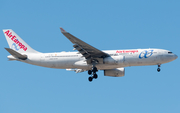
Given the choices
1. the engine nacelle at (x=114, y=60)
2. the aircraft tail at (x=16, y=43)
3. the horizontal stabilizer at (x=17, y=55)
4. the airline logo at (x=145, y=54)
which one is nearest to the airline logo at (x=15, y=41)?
the aircraft tail at (x=16, y=43)

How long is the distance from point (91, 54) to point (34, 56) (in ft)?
30.8

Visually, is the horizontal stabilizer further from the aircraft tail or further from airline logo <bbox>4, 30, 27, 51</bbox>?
airline logo <bbox>4, 30, 27, 51</bbox>

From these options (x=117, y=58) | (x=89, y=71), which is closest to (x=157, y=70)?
(x=117, y=58)

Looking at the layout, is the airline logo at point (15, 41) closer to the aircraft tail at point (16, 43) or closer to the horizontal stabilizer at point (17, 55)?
the aircraft tail at point (16, 43)

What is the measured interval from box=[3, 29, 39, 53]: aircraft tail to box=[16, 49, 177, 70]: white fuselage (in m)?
2.23

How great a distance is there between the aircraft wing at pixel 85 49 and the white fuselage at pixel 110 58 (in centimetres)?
100

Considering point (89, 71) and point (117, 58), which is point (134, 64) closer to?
point (117, 58)

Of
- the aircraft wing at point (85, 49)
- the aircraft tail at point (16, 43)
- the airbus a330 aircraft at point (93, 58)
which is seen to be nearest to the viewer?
the aircraft wing at point (85, 49)

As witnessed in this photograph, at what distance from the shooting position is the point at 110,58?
4775cm

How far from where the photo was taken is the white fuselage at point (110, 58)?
1894 inches

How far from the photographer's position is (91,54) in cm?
4794

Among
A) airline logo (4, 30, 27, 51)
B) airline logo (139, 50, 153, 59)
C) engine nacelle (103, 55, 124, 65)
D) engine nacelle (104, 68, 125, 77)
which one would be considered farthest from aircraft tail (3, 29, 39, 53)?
airline logo (139, 50, 153, 59)

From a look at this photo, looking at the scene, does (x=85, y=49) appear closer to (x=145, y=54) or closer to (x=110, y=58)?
(x=110, y=58)

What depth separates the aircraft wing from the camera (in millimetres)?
43406
